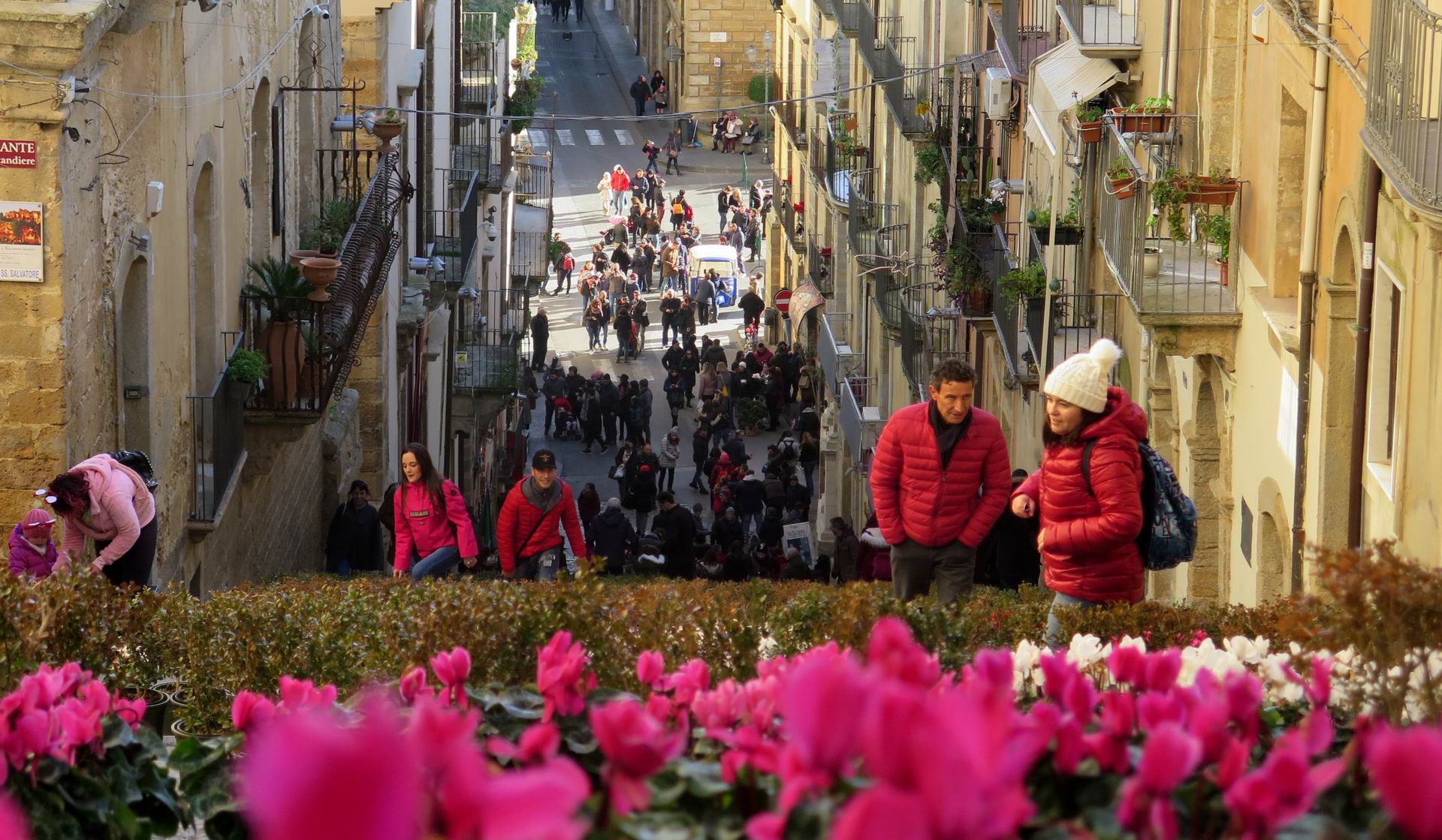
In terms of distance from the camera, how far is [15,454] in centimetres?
1161

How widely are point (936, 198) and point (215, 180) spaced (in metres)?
13.0

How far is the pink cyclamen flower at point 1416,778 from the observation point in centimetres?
234

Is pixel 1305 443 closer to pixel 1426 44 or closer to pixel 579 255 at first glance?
pixel 1426 44

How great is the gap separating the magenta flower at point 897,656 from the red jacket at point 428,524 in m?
9.34

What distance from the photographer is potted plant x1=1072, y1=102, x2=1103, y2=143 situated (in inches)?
672

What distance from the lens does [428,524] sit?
13188mm

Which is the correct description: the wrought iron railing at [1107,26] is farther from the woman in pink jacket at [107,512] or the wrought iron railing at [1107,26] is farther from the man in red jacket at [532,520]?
the woman in pink jacket at [107,512]

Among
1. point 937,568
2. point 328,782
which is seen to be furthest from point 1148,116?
point 328,782

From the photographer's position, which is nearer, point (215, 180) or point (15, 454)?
point (15, 454)

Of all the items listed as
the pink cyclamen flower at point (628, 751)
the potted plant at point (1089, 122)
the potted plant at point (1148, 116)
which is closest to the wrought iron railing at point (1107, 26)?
the potted plant at point (1089, 122)

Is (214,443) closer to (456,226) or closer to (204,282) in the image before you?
(204,282)

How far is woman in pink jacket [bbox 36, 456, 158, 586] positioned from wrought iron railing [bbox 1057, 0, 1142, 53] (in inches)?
350

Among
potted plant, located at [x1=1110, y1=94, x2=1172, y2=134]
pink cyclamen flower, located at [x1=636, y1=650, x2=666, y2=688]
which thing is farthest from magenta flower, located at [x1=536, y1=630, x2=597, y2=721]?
potted plant, located at [x1=1110, y1=94, x2=1172, y2=134]

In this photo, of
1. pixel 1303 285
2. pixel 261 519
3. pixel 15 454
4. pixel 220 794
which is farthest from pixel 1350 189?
pixel 261 519
